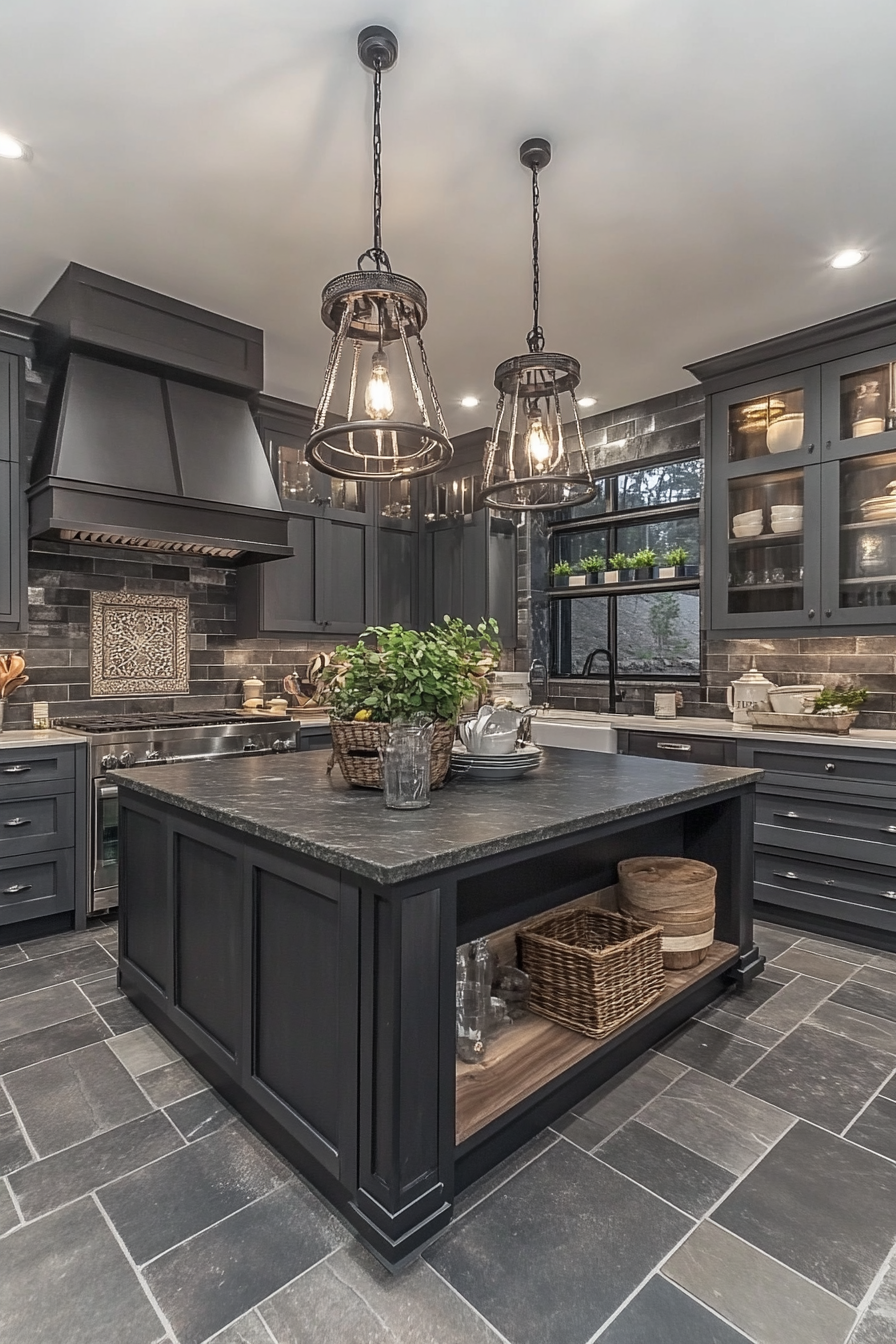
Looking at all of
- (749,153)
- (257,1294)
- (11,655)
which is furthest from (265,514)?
(257,1294)

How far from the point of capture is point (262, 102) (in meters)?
2.17

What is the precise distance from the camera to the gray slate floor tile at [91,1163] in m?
1.62

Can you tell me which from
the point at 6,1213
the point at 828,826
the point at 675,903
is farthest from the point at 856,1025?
the point at 6,1213

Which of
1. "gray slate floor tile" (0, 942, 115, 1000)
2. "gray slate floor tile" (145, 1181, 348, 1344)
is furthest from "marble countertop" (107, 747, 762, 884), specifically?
"gray slate floor tile" (0, 942, 115, 1000)

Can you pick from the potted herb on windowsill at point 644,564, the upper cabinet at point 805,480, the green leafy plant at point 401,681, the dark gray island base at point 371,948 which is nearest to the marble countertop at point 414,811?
the dark gray island base at point 371,948

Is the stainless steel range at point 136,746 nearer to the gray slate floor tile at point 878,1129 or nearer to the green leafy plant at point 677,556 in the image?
the green leafy plant at point 677,556

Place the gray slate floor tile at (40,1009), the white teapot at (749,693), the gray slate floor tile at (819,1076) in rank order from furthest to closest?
the white teapot at (749,693)
the gray slate floor tile at (40,1009)
the gray slate floor tile at (819,1076)

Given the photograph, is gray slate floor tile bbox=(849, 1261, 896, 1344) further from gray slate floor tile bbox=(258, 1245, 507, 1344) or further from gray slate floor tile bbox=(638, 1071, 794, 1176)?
gray slate floor tile bbox=(258, 1245, 507, 1344)

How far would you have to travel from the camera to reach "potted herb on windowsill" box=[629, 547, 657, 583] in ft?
15.2

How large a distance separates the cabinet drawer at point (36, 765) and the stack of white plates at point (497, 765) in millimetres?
1979

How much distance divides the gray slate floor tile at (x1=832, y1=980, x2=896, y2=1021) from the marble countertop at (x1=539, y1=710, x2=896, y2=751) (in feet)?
3.28

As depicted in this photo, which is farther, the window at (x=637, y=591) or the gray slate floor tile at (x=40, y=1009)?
the window at (x=637, y=591)

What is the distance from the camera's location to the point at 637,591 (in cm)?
474

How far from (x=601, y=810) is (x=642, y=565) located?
3.18 meters
